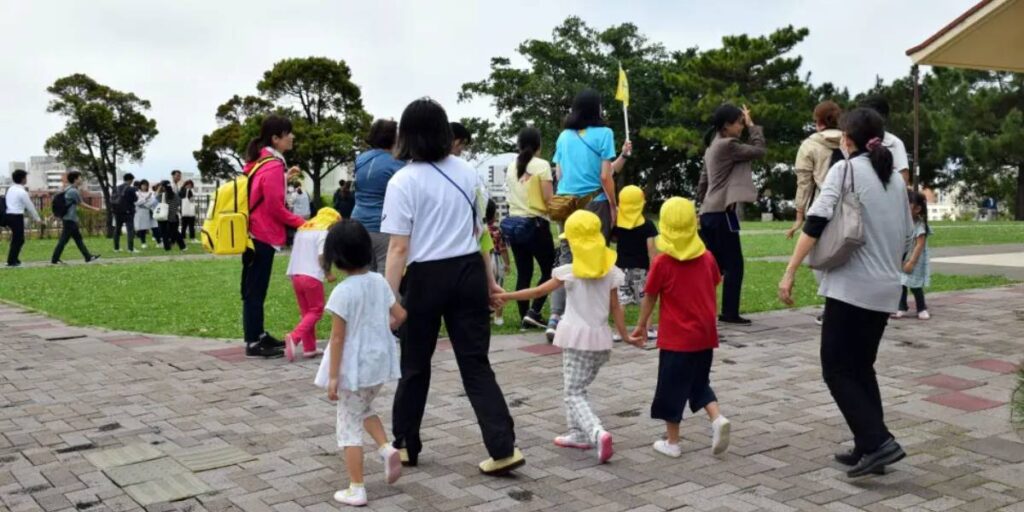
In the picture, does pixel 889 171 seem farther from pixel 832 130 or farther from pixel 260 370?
pixel 260 370

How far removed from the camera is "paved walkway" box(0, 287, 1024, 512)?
154 inches

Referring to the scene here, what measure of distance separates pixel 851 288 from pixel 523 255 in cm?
409

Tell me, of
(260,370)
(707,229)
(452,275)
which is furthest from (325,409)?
(707,229)

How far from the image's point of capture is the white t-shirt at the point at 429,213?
4.12 meters

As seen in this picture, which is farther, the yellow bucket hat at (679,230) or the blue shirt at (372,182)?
the blue shirt at (372,182)

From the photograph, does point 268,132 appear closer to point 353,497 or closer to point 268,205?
point 268,205

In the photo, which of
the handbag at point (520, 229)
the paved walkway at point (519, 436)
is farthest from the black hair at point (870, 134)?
the handbag at point (520, 229)

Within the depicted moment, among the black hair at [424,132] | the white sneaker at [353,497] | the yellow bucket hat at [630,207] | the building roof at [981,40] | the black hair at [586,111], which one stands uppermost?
the building roof at [981,40]

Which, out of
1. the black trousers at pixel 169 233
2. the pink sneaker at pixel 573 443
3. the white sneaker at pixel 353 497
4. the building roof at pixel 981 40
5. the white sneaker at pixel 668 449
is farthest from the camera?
the black trousers at pixel 169 233

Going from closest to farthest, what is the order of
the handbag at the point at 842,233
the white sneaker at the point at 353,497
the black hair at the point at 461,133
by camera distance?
the white sneaker at the point at 353,497 < the handbag at the point at 842,233 < the black hair at the point at 461,133

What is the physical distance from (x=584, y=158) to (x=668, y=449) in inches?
123

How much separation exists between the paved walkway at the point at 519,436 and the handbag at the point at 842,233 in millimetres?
979

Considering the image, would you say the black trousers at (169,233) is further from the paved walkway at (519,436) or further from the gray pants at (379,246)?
the gray pants at (379,246)

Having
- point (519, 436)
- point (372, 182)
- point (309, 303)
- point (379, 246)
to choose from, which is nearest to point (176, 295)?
point (309, 303)
